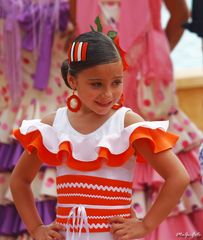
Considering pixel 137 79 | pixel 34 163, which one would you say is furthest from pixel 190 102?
pixel 34 163

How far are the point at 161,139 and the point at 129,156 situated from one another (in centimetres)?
10

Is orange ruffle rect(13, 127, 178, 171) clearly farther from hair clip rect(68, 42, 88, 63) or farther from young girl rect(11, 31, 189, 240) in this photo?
hair clip rect(68, 42, 88, 63)

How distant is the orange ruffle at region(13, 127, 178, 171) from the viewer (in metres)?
1.89

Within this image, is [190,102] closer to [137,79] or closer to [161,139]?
[137,79]

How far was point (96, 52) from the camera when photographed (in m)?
1.89

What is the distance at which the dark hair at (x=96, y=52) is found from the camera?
6.18 ft

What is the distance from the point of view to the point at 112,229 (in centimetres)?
192

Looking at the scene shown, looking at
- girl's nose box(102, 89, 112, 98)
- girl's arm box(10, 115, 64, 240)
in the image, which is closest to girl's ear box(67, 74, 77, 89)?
girl's nose box(102, 89, 112, 98)

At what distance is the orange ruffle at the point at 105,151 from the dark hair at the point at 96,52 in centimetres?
19

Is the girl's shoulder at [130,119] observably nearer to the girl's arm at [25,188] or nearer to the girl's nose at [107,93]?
the girl's nose at [107,93]

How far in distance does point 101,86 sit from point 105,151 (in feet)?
0.55

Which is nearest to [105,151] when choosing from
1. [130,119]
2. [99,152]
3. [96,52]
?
[99,152]

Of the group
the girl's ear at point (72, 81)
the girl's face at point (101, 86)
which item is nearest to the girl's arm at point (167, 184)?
the girl's face at point (101, 86)

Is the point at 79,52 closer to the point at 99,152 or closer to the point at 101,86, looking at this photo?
the point at 101,86
